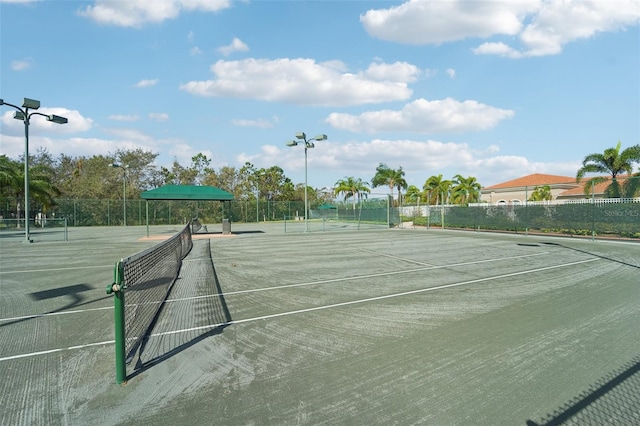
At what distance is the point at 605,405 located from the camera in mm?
3314

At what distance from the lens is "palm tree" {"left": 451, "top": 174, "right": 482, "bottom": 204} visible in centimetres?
5538

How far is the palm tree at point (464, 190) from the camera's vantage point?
182ft

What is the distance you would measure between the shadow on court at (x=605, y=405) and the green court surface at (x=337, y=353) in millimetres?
16

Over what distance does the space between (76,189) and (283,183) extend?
107 ft

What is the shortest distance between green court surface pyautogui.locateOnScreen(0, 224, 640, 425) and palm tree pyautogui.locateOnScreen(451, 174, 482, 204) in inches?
1906

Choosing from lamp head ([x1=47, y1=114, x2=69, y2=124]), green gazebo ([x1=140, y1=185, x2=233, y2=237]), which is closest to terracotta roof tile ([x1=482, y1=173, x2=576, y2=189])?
green gazebo ([x1=140, y1=185, x2=233, y2=237])

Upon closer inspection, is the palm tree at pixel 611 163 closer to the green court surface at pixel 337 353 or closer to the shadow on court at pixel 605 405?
the green court surface at pixel 337 353

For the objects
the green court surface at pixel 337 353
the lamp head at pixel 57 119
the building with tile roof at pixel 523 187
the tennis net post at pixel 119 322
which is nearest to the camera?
the green court surface at pixel 337 353

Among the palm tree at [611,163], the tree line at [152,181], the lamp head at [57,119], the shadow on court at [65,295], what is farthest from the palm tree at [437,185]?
the shadow on court at [65,295]

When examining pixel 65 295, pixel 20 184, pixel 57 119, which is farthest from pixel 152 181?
pixel 65 295

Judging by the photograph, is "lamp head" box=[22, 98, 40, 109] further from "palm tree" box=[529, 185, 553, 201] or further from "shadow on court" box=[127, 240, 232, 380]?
"palm tree" box=[529, 185, 553, 201]

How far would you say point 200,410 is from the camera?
128 inches

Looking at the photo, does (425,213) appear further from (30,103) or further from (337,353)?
(337,353)

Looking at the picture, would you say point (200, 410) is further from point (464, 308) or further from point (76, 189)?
point (76, 189)
